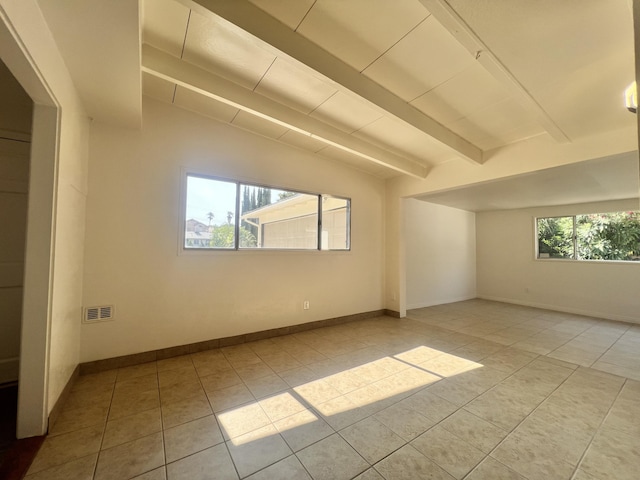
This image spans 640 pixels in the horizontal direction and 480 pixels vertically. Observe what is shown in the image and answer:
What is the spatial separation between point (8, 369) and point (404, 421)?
3.45 m

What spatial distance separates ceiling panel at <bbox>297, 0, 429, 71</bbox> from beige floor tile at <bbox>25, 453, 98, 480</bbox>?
308 centimetres

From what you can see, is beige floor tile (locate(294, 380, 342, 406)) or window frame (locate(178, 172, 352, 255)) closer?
beige floor tile (locate(294, 380, 342, 406))

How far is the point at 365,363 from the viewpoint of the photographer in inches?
109

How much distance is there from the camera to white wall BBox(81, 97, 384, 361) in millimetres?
2531

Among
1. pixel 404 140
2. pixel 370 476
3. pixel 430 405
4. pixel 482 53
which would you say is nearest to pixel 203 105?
pixel 404 140

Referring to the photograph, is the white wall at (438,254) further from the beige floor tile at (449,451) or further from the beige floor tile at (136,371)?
the beige floor tile at (136,371)

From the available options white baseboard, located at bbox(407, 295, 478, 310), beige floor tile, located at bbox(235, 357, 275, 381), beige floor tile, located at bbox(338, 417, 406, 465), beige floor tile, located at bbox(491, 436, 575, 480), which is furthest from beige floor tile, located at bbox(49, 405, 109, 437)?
white baseboard, located at bbox(407, 295, 478, 310)

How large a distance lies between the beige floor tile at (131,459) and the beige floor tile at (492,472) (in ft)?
5.90

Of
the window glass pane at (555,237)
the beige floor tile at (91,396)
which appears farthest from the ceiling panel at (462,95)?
the window glass pane at (555,237)

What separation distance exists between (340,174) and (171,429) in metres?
3.85

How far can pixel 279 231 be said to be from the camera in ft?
12.2

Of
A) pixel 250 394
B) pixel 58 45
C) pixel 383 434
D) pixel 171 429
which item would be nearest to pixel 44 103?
pixel 58 45

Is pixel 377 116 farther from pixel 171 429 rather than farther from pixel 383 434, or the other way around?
pixel 171 429

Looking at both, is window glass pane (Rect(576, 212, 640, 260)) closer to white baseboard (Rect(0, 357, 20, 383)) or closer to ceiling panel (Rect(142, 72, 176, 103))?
ceiling panel (Rect(142, 72, 176, 103))
